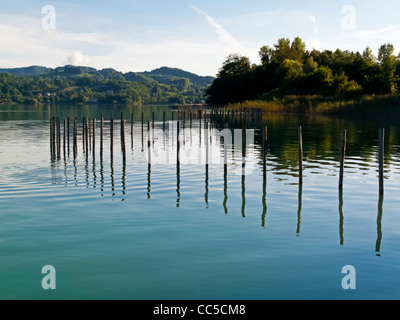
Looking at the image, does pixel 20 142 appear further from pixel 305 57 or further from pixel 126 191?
pixel 305 57

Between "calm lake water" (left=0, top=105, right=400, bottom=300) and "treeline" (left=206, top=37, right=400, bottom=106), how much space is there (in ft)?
216

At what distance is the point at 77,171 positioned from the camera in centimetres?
2580

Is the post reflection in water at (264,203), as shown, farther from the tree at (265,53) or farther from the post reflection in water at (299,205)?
the tree at (265,53)

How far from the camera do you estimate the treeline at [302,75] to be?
88125mm

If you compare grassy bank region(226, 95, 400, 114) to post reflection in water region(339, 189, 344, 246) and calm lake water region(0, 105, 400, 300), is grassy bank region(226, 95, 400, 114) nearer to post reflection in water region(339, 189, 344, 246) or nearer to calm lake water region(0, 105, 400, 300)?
calm lake water region(0, 105, 400, 300)

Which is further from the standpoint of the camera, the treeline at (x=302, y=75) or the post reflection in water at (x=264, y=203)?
the treeline at (x=302, y=75)

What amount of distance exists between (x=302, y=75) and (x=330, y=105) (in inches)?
888

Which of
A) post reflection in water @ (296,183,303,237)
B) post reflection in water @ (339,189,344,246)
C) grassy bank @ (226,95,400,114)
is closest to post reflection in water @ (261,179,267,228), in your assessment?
post reflection in water @ (296,183,303,237)

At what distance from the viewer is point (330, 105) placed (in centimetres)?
7788

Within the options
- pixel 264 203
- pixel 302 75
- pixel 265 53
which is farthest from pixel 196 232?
pixel 265 53

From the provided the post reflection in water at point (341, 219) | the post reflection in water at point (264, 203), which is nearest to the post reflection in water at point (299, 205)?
the post reflection in water at point (264, 203)

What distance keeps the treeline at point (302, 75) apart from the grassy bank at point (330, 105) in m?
4.50
